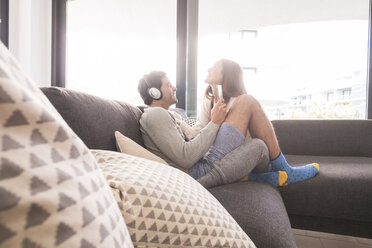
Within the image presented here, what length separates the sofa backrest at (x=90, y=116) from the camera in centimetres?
69

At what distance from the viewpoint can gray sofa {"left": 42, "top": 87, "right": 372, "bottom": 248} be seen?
2.30 ft

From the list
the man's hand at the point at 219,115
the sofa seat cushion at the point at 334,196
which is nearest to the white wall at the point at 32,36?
the man's hand at the point at 219,115

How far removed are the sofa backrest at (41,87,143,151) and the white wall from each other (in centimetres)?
229

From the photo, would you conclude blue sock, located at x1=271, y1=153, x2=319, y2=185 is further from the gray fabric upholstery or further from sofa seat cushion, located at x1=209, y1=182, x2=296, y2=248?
sofa seat cushion, located at x1=209, y1=182, x2=296, y2=248

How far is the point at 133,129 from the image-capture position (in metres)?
1.05

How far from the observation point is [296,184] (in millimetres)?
1227

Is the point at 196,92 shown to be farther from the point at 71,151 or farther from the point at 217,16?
the point at 71,151

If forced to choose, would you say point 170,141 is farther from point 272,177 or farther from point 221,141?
point 272,177

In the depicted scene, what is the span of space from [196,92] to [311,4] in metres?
1.80

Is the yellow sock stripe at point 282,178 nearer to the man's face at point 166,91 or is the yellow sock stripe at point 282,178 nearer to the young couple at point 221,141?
the young couple at point 221,141

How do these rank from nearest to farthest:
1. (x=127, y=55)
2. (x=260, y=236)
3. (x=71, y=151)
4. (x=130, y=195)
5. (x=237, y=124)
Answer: (x=71, y=151)
(x=130, y=195)
(x=260, y=236)
(x=237, y=124)
(x=127, y=55)

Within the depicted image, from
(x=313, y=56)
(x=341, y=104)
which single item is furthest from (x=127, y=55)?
(x=341, y=104)

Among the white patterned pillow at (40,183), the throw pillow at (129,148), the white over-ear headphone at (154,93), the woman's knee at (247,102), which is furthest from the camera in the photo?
the white over-ear headphone at (154,93)

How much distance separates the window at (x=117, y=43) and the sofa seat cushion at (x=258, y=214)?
2.29 metres
